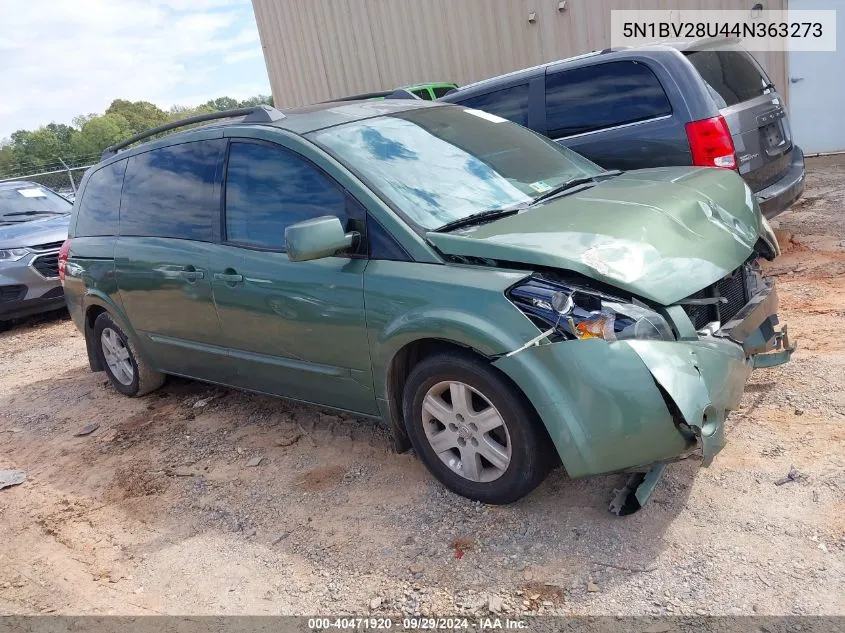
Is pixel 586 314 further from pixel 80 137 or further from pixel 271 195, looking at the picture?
pixel 80 137

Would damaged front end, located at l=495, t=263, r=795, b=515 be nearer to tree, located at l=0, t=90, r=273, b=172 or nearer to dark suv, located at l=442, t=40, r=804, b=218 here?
dark suv, located at l=442, t=40, r=804, b=218

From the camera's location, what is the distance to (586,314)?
9.20 feet

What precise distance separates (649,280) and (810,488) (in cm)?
107

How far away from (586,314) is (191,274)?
2366mm

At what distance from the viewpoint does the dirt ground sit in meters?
2.66

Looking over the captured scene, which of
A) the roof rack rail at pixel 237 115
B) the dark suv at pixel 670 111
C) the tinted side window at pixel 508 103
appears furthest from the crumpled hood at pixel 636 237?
the tinted side window at pixel 508 103

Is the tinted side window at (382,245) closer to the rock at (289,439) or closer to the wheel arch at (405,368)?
the wheel arch at (405,368)

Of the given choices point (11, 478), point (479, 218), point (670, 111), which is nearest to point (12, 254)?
point (11, 478)

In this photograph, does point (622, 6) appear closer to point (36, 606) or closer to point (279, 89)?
point (279, 89)

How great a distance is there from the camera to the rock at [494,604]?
2629 mm

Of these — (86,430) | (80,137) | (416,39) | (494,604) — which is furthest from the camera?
(80,137)

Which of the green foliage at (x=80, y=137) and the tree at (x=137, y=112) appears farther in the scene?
the tree at (x=137, y=112)

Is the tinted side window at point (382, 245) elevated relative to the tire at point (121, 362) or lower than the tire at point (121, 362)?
elevated

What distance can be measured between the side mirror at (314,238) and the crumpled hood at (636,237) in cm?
41
